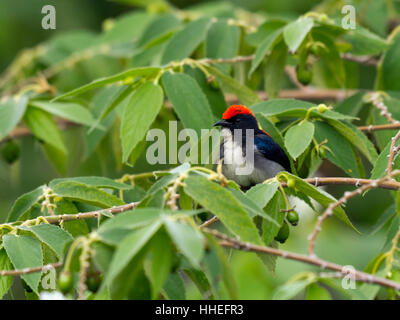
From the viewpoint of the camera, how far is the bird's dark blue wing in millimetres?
3881

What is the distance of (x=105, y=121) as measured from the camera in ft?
14.2

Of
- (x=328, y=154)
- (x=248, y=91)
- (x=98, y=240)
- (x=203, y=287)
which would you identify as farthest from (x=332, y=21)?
(x=98, y=240)

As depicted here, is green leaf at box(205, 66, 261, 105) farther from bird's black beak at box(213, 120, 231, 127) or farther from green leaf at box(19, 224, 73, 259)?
green leaf at box(19, 224, 73, 259)

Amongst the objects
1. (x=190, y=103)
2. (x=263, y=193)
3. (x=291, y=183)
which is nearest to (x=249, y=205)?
(x=263, y=193)

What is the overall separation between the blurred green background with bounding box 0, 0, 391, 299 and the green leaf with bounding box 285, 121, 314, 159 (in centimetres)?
180

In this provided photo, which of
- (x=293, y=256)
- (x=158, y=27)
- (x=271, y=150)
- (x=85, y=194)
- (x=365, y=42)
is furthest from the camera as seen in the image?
(x=158, y=27)

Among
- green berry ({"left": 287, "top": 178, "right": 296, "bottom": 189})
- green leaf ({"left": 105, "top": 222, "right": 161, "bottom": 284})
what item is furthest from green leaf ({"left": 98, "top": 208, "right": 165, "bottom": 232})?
green berry ({"left": 287, "top": 178, "right": 296, "bottom": 189})

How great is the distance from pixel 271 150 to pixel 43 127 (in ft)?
4.82

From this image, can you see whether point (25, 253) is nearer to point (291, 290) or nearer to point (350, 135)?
point (291, 290)

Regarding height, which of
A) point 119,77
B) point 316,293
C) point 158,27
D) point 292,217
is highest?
point 158,27

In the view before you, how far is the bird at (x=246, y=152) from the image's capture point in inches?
159

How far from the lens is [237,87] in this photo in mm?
3850

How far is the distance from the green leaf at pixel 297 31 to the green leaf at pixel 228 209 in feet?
5.09

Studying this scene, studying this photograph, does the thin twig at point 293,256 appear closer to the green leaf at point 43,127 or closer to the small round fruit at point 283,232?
the small round fruit at point 283,232
